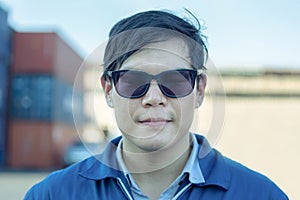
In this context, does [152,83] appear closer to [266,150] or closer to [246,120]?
[266,150]

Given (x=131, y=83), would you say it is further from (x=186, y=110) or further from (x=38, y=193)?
(x=38, y=193)

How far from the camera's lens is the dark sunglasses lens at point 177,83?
4.98 ft

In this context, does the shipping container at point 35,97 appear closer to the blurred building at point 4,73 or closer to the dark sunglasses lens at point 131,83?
the blurred building at point 4,73

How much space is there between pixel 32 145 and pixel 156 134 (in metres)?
23.7

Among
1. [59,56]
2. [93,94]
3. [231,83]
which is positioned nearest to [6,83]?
[59,56]

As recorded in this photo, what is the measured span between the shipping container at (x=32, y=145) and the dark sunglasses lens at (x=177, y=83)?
2263 cm

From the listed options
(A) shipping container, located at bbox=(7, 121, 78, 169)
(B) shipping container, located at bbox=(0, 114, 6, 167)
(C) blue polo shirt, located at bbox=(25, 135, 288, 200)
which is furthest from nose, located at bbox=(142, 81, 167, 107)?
(B) shipping container, located at bbox=(0, 114, 6, 167)

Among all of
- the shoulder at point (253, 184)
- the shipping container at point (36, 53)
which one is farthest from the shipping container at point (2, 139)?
the shoulder at point (253, 184)

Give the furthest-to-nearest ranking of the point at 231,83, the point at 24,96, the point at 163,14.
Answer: the point at 24,96 < the point at 231,83 < the point at 163,14

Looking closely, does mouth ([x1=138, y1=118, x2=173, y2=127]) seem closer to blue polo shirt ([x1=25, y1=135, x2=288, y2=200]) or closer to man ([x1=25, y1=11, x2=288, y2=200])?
man ([x1=25, y1=11, x2=288, y2=200])

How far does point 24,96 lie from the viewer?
23.8 meters

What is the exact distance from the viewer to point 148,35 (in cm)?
158

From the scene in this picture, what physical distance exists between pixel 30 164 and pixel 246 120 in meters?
9.82

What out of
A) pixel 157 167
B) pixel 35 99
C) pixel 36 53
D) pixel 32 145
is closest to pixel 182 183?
pixel 157 167
